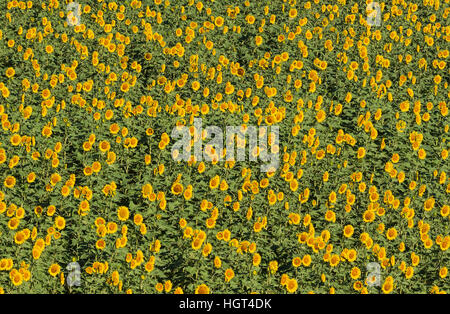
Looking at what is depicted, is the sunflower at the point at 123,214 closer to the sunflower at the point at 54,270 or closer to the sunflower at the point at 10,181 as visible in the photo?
the sunflower at the point at 54,270

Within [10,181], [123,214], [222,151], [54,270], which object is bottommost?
[54,270]

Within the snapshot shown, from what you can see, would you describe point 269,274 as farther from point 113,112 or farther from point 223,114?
point 113,112

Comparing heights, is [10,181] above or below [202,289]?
above

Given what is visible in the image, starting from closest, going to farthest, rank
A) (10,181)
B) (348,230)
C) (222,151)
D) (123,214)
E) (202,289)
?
(202,289), (123,214), (348,230), (10,181), (222,151)

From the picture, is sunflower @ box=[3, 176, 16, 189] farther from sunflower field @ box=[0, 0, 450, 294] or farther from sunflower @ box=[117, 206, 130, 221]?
sunflower @ box=[117, 206, 130, 221]

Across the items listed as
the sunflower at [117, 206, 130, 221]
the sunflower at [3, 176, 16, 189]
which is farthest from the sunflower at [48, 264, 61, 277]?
the sunflower at [3, 176, 16, 189]

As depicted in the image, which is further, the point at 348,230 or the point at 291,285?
the point at 348,230

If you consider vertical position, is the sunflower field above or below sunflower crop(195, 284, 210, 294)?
above

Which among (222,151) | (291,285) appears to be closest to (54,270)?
(291,285)

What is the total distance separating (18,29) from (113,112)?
310 centimetres

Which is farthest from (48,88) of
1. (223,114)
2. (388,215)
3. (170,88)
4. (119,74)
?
(388,215)

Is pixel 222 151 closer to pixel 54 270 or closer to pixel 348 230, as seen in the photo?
pixel 348 230

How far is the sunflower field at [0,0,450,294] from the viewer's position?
19.2ft

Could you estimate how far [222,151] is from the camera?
754 centimetres
